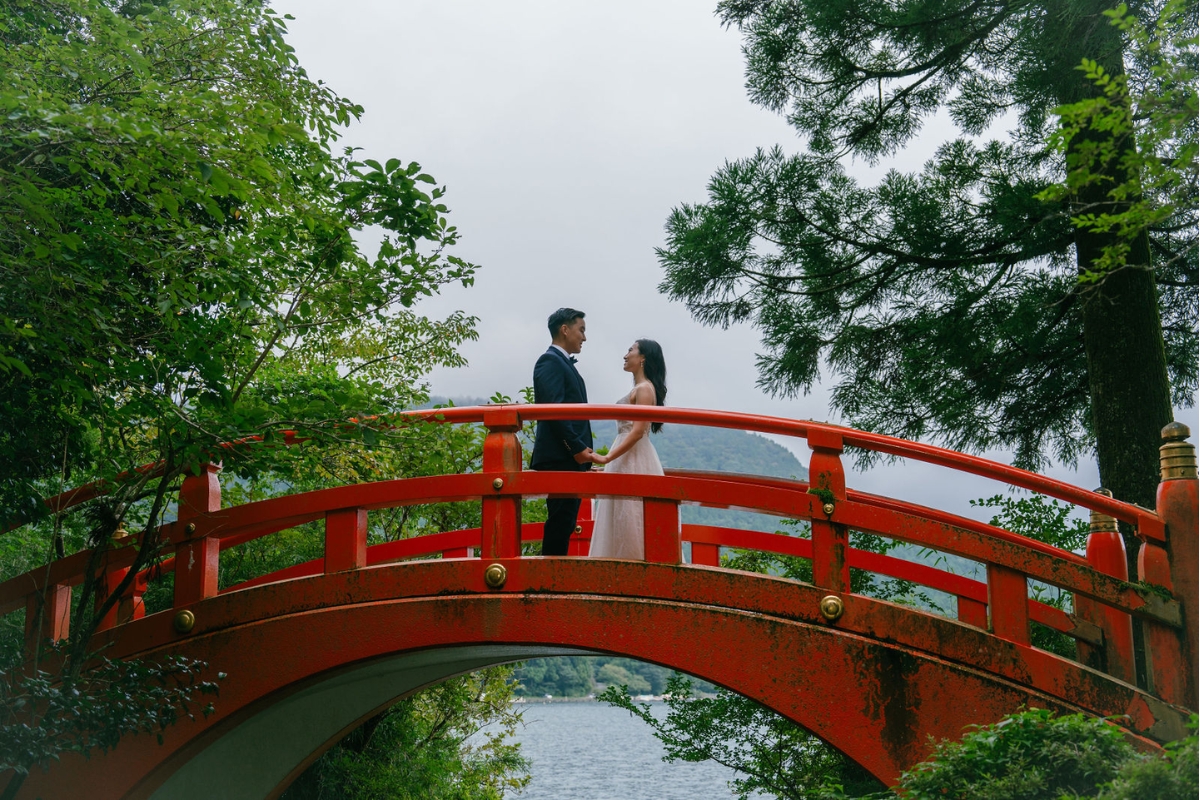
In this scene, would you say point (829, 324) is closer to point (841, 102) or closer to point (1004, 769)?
point (841, 102)

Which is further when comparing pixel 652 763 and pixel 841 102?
pixel 652 763

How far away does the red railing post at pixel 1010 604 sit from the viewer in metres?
3.39

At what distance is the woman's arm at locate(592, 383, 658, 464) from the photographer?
13.7 feet

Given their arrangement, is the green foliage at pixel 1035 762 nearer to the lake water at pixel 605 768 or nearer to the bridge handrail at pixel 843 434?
the bridge handrail at pixel 843 434

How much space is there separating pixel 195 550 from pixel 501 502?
1345 mm

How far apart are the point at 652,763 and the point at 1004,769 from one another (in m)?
20.5

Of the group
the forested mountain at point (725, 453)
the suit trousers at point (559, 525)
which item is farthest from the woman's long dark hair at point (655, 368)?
the forested mountain at point (725, 453)

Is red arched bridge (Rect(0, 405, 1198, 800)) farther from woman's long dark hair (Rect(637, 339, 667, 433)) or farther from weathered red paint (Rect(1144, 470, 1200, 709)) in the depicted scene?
woman's long dark hair (Rect(637, 339, 667, 433))

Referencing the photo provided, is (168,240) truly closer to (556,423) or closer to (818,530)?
(556,423)

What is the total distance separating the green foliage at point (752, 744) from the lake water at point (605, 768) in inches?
58.9

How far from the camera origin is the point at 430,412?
414 centimetres

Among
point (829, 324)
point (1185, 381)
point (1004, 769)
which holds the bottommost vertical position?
point (1004, 769)

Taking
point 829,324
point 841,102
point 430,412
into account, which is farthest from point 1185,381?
point 430,412

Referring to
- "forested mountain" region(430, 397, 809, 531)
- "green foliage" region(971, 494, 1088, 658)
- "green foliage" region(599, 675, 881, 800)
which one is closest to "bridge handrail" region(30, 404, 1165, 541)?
"green foliage" region(971, 494, 1088, 658)
